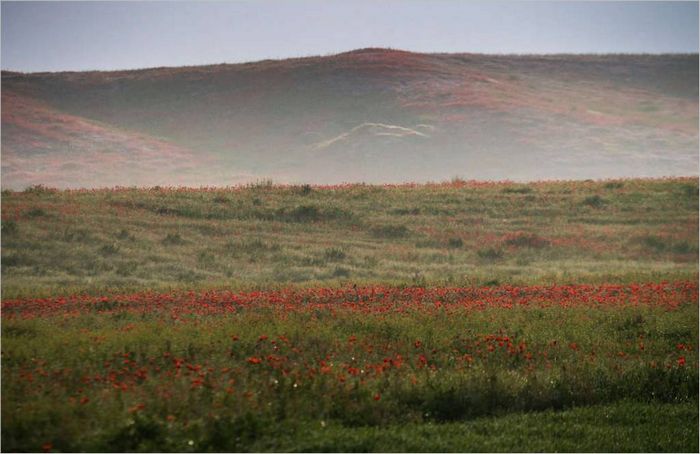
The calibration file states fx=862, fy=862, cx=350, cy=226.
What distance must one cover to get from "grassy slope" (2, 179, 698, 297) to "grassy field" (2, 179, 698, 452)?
181mm

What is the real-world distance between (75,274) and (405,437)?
18.9 m

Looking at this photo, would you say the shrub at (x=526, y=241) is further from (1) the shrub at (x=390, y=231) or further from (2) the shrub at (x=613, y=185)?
(2) the shrub at (x=613, y=185)

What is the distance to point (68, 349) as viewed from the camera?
12836mm

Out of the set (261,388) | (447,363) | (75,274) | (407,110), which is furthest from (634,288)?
(407,110)

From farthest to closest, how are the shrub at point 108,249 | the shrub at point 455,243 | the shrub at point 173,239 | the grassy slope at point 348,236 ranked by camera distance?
the shrub at point 455,243 → the shrub at point 173,239 → the shrub at point 108,249 → the grassy slope at point 348,236

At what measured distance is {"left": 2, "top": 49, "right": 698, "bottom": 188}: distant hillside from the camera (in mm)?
77938

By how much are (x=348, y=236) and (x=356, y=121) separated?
55480 mm

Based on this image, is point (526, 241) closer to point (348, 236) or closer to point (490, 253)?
point (490, 253)

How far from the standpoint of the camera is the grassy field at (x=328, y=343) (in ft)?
34.1

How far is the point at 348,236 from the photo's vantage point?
37.1 metres

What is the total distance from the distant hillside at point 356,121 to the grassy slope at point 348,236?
31.6 metres

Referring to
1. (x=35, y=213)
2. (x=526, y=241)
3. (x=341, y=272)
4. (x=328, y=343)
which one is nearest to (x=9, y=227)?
(x=35, y=213)

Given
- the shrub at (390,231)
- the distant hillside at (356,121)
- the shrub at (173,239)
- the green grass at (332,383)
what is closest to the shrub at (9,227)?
the shrub at (173,239)

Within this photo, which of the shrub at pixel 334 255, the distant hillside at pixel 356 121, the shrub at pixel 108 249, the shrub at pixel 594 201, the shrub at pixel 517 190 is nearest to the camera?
the shrub at pixel 108 249
